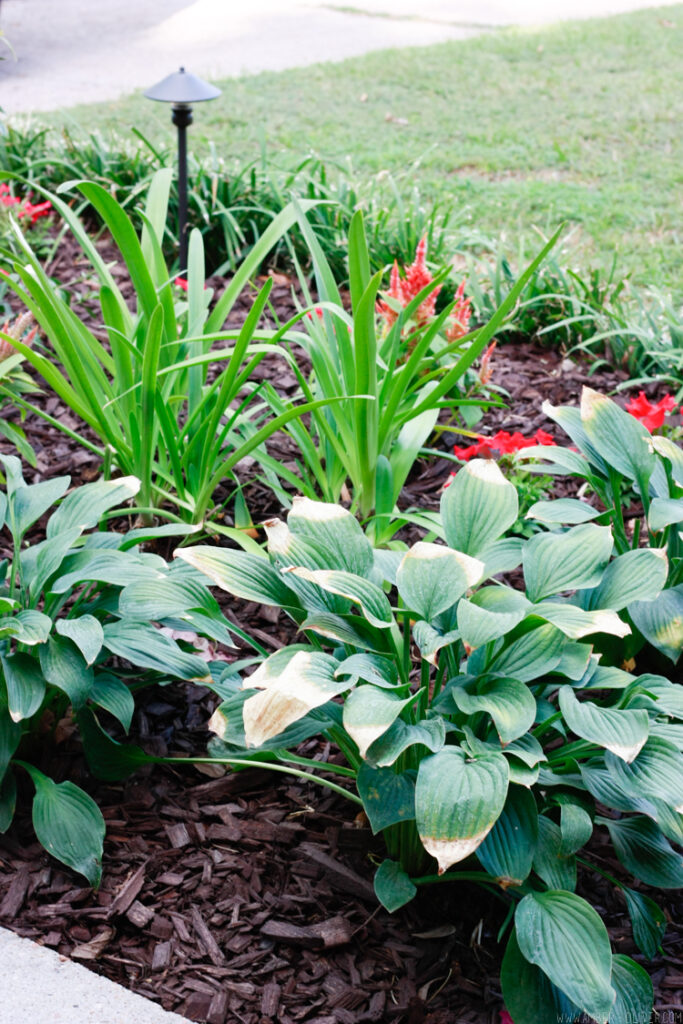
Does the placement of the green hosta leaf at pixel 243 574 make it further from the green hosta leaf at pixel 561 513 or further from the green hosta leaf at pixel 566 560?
the green hosta leaf at pixel 561 513

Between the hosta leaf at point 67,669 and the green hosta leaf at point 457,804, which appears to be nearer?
the green hosta leaf at point 457,804

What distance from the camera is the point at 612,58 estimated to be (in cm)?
831

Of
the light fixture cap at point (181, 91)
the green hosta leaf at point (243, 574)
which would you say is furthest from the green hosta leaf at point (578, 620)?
the light fixture cap at point (181, 91)

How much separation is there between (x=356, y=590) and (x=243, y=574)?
0.22m

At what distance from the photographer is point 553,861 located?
1.71 m

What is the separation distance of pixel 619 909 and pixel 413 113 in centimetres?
625

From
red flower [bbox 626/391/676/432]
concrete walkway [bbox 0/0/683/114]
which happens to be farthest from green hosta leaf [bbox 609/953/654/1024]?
concrete walkway [bbox 0/0/683/114]

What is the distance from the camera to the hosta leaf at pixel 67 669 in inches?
71.3

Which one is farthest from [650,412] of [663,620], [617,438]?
[663,620]

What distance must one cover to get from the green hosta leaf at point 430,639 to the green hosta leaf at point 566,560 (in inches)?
9.6

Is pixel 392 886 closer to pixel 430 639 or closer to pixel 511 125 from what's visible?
pixel 430 639

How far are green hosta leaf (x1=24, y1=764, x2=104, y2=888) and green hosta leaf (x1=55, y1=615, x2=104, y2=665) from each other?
31 cm

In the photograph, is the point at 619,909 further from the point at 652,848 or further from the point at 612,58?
the point at 612,58

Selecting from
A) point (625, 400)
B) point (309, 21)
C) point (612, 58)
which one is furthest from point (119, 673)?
point (309, 21)
